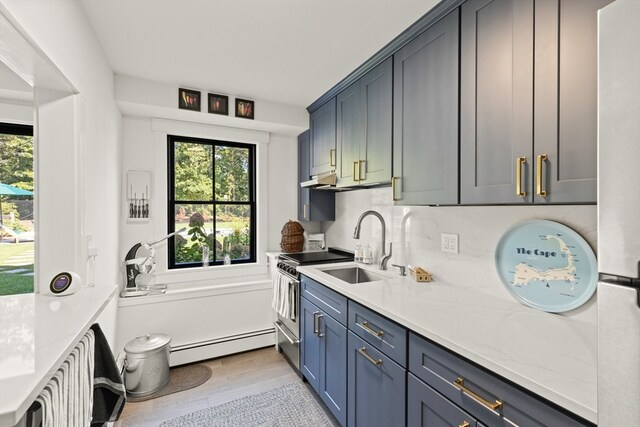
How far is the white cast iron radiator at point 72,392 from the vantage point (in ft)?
2.72

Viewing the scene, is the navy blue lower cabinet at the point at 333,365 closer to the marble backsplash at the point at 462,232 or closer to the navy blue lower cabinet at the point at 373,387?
the navy blue lower cabinet at the point at 373,387

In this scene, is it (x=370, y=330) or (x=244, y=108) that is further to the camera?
(x=244, y=108)

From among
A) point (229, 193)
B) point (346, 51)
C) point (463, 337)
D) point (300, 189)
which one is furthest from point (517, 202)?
point (229, 193)

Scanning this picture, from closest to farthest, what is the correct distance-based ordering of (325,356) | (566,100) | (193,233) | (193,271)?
1. (566,100)
2. (325,356)
3. (193,271)
4. (193,233)

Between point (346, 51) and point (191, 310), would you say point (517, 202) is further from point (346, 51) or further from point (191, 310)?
point (191, 310)

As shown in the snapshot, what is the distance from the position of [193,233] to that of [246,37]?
1982mm

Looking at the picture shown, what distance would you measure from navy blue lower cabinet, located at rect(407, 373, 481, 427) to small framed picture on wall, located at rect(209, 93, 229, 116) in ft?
8.30

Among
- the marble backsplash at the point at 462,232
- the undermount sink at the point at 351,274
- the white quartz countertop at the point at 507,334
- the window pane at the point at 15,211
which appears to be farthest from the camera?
the undermount sink at the point at 351,274

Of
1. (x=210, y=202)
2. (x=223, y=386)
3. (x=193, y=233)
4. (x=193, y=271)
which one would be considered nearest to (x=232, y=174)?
(x=210, y=202)

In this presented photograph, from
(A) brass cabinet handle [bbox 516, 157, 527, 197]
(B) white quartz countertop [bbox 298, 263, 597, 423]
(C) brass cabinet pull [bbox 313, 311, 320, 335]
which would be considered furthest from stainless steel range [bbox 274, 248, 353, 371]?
(A) brass cabinet handle [bbox 516, 157, 527, 197]

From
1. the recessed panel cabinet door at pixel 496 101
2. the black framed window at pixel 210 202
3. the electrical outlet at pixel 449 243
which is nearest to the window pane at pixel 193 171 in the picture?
the black framed window at pixel 210 202

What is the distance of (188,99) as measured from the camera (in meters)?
2.58

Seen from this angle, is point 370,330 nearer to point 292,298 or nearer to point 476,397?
point 476,397

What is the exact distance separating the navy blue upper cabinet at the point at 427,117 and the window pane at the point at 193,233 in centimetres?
211
